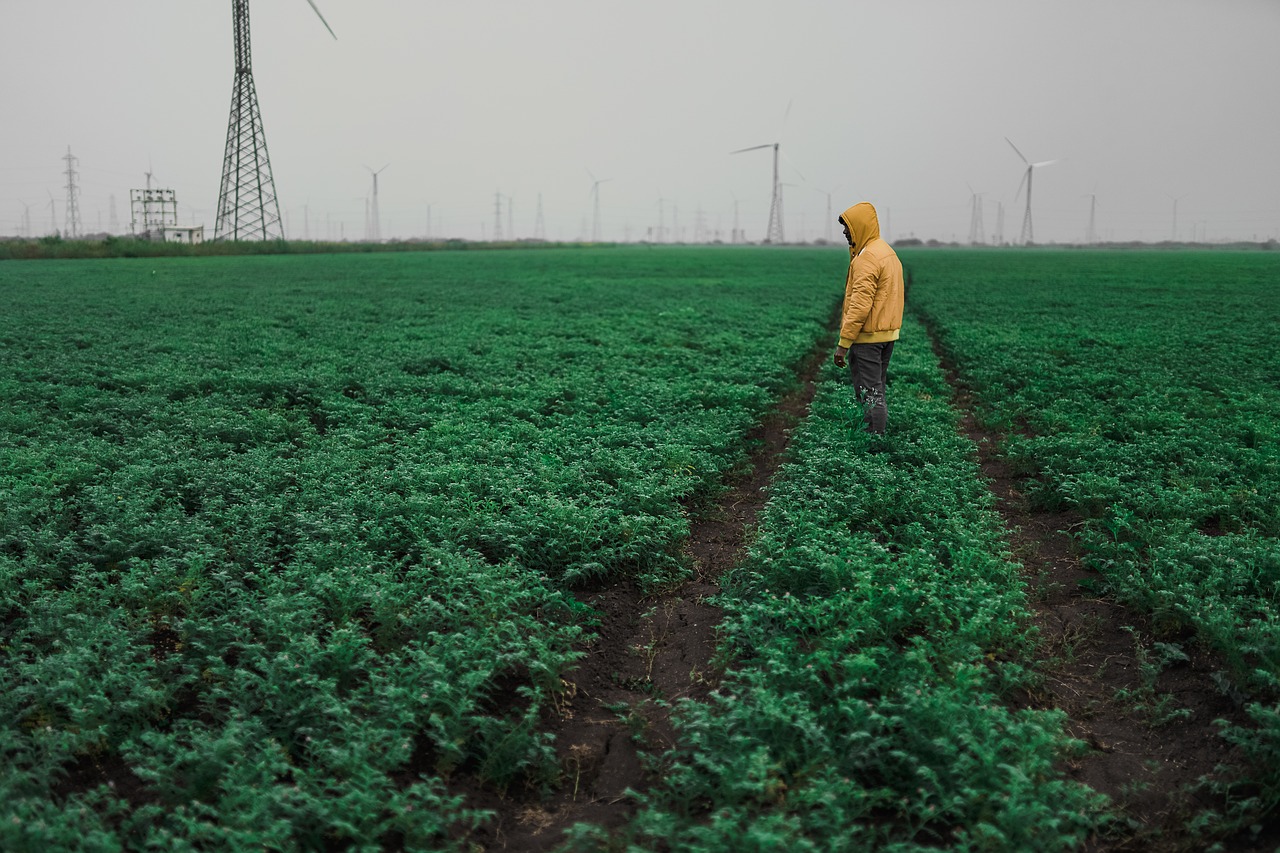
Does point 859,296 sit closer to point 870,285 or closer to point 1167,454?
point 870,285

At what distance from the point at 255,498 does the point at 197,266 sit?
4695cm

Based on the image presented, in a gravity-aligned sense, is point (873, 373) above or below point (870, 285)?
below

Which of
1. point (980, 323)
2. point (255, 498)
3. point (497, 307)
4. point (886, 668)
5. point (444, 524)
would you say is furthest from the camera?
point (497, 307)

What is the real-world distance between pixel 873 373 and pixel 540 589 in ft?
19.0

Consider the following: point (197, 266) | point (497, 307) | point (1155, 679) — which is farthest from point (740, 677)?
point (197, 266)

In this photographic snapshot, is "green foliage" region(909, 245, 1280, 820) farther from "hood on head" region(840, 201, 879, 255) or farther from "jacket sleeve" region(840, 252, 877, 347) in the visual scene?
"hood on head" region(840, 201, 879, 255)

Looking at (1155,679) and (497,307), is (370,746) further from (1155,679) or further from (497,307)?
(497,307)

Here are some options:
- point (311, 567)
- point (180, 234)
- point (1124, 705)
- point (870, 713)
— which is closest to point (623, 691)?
point (870, 713)

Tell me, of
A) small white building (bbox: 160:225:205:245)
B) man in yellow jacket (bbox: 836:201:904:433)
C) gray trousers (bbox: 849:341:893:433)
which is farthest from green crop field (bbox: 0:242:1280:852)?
small white building (bbox: 160:225:205:245)

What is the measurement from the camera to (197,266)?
48.6 meters

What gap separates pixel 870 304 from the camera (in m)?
10.0

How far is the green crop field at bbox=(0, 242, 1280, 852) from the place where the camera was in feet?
13.5

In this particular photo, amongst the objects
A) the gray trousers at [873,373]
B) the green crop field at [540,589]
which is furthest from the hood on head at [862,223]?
the green crop field at [540,589]

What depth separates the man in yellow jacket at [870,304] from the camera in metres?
9.95
